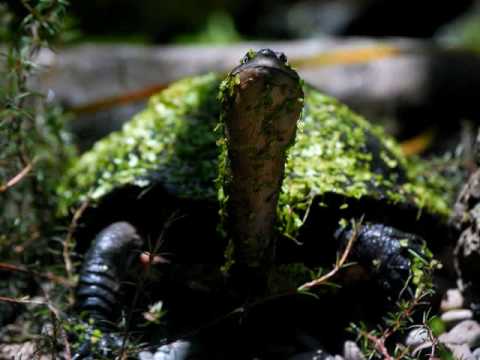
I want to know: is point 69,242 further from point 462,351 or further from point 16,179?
point 462,351

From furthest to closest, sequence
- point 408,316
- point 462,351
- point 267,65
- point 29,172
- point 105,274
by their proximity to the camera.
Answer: point 29,172 < point 105,274 < point 462,351 < point 408,316 < point 267,65

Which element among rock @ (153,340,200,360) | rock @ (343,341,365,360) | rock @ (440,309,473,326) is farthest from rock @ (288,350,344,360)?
rock @ (440,309,473,326)

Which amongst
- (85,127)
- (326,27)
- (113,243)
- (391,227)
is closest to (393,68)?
(85,127)

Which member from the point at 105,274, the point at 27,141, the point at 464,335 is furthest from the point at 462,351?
the point at 27,141

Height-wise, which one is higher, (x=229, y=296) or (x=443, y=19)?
(x=443, y=19)

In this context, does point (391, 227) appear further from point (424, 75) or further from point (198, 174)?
point (424, 75)

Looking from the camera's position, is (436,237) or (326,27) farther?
(326,27)

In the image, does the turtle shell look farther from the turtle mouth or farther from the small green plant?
the turtle mouth

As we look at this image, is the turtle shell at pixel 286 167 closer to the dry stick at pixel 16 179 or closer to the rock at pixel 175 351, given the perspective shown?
the dry stick at pixel 16 179
